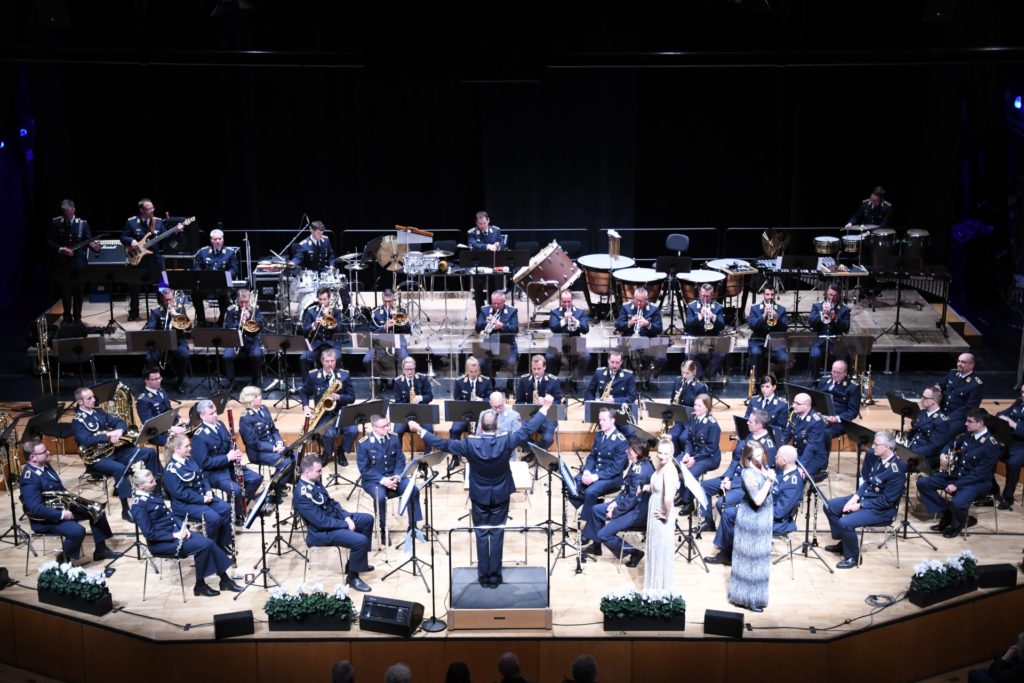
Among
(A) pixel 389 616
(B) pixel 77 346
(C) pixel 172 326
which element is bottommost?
(A) pixel 389 616

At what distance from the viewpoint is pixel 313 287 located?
16.3m

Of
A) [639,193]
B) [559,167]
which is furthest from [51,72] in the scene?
[639,193]

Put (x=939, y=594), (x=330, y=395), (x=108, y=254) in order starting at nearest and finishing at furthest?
(x=939, y=594), (x=330, y=395), (x=108, y=254)

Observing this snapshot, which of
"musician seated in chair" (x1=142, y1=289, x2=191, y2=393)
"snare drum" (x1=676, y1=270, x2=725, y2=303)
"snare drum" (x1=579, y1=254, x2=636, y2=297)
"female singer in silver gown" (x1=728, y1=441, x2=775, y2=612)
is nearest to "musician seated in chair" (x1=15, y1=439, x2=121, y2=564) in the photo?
"musician seated in chair" (x1=142, y1=289, x2=191, y2=393)

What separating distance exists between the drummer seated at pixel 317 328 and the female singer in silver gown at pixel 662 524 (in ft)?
19.2

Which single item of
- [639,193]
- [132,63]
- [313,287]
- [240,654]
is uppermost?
[132,63]

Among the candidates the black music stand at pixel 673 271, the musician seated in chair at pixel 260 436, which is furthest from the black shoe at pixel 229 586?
the black music stand at pixel 673 271

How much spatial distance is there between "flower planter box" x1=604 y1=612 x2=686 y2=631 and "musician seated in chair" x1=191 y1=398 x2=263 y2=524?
4.27 m

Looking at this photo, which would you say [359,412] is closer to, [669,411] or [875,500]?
[669,411]

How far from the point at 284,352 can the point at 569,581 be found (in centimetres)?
531

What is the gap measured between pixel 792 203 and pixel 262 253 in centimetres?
831

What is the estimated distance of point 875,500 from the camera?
11695mm

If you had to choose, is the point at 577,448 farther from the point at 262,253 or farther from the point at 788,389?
the point at 262,253

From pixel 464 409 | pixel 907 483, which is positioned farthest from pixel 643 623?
pixel 907 483
